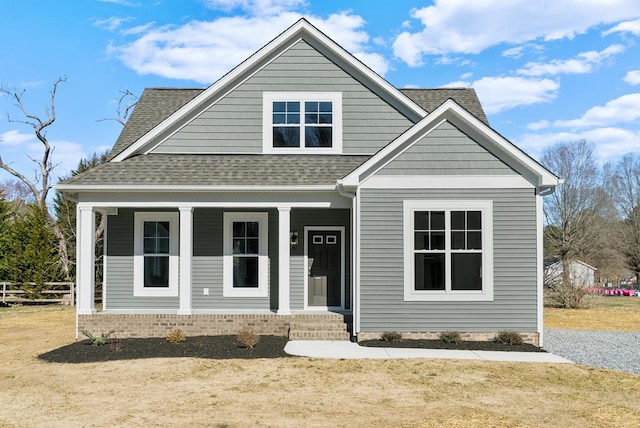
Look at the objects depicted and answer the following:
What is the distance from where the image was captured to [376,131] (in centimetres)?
1459

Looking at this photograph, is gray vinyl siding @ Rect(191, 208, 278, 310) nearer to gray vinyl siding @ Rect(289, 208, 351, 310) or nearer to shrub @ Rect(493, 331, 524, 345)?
gray vinyl siding @ Rect(289, 208, 351, 310)

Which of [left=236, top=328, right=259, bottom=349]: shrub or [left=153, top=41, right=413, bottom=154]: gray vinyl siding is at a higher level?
[left=153, top=41, right=413, bottom=154]: gray vinyl siding

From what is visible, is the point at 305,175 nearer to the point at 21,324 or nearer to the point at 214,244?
the point at 214,244

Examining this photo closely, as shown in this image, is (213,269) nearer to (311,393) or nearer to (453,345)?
(453,345)

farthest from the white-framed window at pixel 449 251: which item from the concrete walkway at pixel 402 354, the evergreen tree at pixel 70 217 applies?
the evergreen tree at pixel 70 217

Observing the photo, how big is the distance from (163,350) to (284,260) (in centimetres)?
340

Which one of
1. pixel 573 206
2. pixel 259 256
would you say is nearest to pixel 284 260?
pixel 259 256

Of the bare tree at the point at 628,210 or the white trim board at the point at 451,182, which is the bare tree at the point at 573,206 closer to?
the bare tree at the point at 628,210

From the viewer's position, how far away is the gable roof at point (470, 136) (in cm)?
1177

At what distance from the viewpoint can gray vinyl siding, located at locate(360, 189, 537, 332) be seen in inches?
468

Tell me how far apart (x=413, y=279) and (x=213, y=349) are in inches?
180

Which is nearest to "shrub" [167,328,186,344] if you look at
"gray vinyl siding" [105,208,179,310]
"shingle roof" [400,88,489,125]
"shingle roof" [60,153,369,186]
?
"gray vinyl siding" [105,208,179,310]

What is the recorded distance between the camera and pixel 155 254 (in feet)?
46.2

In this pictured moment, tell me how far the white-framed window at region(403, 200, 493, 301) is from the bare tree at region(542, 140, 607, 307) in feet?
76.6
